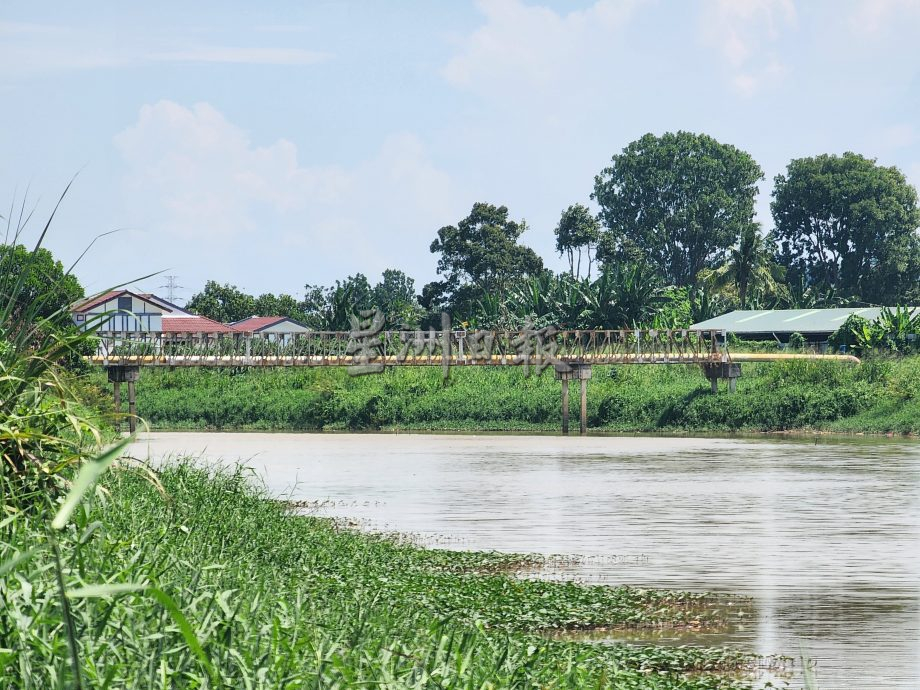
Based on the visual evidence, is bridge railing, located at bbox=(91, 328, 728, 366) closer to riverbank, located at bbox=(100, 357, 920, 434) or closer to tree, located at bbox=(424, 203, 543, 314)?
riverbank, located at bbox=(100, 357, 920, 434)

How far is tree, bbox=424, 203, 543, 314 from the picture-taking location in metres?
66.6

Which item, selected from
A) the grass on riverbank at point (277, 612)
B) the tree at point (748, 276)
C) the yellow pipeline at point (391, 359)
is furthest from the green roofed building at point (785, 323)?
the grass on riverbank at point (277, 612)

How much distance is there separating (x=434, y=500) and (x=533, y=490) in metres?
2.83

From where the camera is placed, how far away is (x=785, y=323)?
57.5 m

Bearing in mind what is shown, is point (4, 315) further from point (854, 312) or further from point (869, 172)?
point (869, 172)

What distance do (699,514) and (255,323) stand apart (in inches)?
2345

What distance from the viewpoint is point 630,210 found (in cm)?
8125

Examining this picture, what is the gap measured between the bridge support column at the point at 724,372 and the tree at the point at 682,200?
1217 inches

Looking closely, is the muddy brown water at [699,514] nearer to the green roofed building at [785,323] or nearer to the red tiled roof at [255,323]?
the green roofed building at [785,323]

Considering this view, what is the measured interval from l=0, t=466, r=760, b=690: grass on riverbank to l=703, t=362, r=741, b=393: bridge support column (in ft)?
111

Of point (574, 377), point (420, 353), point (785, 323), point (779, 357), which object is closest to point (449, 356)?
point (420, 353)

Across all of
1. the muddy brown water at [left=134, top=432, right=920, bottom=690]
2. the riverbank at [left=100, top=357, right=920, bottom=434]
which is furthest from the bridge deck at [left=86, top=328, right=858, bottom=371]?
the muddy brown water at [left=134, top=432, right=920, bottom=690]

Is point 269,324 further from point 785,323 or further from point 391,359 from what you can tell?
point 785,323

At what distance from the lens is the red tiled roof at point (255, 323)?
7581cm
